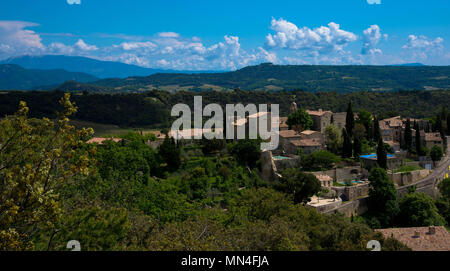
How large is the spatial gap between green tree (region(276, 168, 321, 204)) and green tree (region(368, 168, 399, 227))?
224 inches

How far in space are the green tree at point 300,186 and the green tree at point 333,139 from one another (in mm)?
10025

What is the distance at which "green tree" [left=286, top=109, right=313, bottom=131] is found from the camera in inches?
1729

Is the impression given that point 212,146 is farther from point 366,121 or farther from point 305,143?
point 366,121

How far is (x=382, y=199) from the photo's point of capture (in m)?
31.8

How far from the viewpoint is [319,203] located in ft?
98.9

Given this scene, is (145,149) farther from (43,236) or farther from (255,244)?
(43,236)

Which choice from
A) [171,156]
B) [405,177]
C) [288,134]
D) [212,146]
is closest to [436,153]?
[405,177]

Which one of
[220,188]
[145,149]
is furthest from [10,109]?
[220,188]

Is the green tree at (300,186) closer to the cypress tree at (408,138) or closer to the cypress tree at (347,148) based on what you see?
the cypress tree at (347,148)

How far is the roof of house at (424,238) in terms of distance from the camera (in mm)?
21734

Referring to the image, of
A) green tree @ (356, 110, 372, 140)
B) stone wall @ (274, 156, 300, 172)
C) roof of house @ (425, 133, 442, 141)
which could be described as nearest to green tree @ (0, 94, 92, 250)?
stone wall @ (274, 156, 300, 172)

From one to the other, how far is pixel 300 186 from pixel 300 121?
16289mm

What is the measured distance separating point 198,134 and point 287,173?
57.1ft

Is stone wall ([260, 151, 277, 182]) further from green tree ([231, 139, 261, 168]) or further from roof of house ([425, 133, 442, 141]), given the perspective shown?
roof of house ([425, 133, 442, 141])
